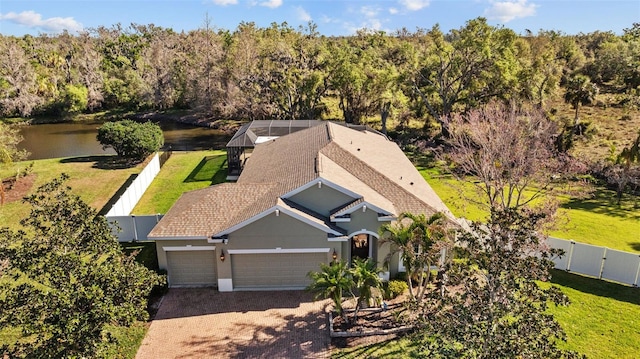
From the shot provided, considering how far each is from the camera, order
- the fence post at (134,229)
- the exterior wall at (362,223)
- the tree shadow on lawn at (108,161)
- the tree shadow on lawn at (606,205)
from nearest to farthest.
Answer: the exterior wall at (362,223), the fence post at (134,229), the tree shadow on lawn at (606,205), the tree shadow on lawn at (108,161)

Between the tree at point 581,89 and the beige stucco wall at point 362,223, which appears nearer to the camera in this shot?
the beige stucco wall at point 362,223

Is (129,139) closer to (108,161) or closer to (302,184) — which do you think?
(108,161)

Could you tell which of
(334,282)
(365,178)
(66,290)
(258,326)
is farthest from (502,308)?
(365,178)

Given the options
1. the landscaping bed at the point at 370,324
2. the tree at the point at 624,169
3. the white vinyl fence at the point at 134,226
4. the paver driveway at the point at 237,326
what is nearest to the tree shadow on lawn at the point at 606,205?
the tree at the point at 624,169

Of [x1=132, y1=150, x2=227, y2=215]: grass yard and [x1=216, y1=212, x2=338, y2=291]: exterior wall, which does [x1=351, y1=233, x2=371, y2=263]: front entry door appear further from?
[x1=132, y1=150, x2=227, y2=215]: grass yard

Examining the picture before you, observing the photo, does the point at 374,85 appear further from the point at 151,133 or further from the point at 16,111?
the point at 16,111

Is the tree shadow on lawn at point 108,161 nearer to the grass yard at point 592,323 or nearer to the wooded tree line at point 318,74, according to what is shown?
the wooded tree line at point 318,74

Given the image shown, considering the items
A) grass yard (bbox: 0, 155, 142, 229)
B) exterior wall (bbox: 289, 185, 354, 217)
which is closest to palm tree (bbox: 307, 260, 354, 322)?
exterior wall (bbox: 289, 185, 354, 217)
